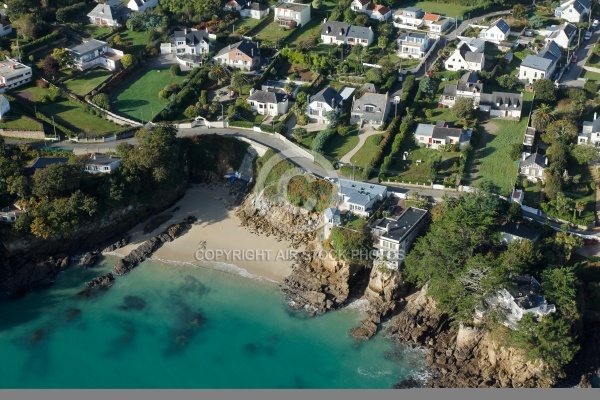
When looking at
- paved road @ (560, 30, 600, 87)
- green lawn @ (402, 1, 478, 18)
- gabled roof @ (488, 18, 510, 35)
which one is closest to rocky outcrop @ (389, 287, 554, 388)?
paved road @ (560, 30, 600, 87)

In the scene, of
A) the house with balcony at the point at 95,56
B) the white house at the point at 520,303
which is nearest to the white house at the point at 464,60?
the white house at the point at 520,303

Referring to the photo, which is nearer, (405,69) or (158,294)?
(158,294)

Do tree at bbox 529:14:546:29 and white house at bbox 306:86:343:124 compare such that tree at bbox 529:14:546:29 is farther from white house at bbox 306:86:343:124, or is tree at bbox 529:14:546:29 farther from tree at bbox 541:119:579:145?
white house at bbox 306:86:343:124

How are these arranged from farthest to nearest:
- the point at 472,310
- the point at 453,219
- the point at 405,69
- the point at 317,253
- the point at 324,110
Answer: the point at 405,69, the point at 324,110, the point at 317,253, the point at 453,219, the point at 472,310

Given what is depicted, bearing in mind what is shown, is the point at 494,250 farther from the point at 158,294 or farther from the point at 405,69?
the point at 405,69

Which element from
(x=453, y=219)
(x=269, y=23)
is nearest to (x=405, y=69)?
(x=269, y=23)

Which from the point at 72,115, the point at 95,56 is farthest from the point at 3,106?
the point at 95,56
